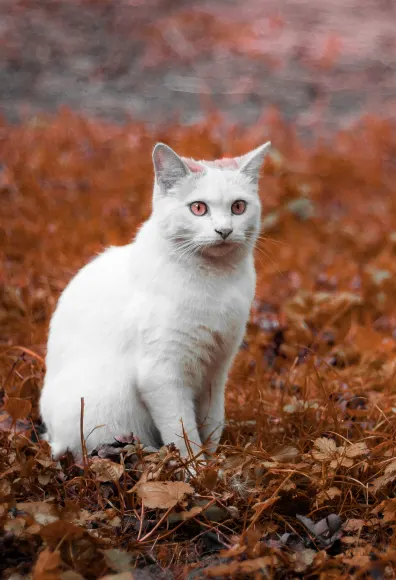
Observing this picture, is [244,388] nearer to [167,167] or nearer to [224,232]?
[224,232]

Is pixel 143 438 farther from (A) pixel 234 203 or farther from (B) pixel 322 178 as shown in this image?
(B) pixel 322 178

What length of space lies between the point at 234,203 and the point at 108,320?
59cm

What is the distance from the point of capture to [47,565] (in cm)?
177

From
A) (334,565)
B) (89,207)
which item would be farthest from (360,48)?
(334,565)

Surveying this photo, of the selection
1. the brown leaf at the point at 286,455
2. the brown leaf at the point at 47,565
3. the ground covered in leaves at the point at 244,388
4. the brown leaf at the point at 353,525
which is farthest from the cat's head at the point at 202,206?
the brown leaf at the point at 47,565

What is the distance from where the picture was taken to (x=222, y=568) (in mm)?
1842

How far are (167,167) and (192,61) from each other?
543 cm

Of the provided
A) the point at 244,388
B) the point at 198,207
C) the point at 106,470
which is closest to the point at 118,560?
the point at 106,470

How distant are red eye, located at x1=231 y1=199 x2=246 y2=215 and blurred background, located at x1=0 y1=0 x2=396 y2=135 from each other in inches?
160

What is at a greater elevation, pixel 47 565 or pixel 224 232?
pixel 224 232

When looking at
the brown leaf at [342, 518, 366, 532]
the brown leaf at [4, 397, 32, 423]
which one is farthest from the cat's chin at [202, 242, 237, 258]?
the brown leaf at [342, 518, 366, 532]

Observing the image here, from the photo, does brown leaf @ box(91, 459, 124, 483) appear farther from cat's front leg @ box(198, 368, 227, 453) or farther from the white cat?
cat's front leg @ box(198, 368, 227, 453)

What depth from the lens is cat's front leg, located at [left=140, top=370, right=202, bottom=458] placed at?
8.05 feet

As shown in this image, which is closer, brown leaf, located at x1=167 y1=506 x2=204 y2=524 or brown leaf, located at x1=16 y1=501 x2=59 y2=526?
brown leaf, located at x1=16 y1=501 x2=59 y2=526
